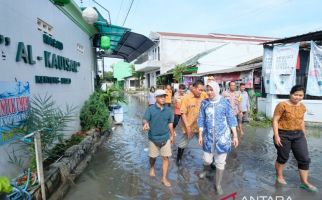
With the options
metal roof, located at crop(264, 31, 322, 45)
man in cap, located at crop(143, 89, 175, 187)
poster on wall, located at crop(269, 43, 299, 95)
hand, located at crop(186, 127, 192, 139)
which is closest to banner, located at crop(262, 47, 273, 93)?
poster on wall, located at crop(269, 43, 299, 95)

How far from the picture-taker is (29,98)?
4.98m

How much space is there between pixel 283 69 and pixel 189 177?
24.9 feet

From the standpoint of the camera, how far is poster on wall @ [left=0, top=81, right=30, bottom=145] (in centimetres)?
407

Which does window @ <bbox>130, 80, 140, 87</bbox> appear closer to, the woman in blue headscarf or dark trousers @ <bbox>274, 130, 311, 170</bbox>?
the woman in blue headscarf

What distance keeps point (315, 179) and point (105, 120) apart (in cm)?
631

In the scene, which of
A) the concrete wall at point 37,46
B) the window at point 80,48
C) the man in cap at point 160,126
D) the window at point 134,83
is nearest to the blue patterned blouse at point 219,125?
the man in cap at point 160,126

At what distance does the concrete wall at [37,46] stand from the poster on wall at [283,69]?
24.9 ft

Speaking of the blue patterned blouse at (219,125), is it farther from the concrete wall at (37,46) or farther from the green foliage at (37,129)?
the concrete wall at (37,46)

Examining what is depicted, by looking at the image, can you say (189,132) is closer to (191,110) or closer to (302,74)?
(191,110)

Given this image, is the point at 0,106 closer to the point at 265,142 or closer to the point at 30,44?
the point at 30,44

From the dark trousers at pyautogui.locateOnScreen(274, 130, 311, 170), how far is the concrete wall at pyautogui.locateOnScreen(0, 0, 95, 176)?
4512mm

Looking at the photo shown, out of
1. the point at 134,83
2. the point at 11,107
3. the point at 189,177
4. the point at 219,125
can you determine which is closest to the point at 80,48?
the point at 11,107

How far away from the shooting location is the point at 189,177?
5.19 metres

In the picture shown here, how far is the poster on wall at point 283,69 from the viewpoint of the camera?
1052cm
